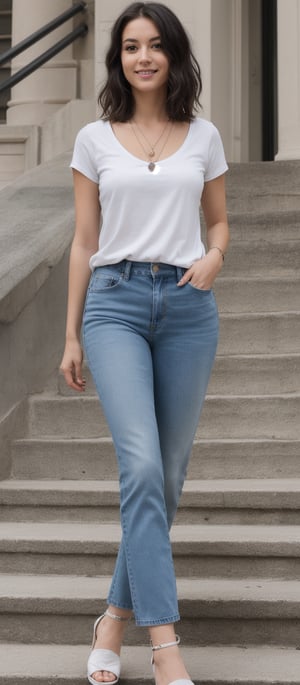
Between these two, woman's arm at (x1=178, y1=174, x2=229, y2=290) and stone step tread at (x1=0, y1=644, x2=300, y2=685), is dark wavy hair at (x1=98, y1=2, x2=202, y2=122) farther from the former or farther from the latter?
stone step tread at (x1=0, y1=644, x2=300, y2=685)

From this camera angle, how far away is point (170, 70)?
393cm

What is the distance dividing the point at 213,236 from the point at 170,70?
498mm

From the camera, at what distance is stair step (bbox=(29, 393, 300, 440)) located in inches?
228

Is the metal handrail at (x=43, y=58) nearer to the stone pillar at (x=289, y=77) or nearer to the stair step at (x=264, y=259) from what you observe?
the stone pillar at (x=289, y=77)

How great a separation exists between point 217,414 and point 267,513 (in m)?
0.84

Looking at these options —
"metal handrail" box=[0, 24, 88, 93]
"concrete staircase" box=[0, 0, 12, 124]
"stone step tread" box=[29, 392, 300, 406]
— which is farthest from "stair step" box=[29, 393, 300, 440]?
"concrete staircase" box=[0, 0, 12, 124]

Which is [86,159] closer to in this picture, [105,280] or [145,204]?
[145,204]

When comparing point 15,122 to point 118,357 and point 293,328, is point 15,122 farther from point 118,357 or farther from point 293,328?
point 118,357

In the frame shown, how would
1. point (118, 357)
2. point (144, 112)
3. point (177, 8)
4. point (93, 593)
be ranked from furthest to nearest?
point (177, 8)
point (93, 593)
point (144, 112)
point (118, 357)

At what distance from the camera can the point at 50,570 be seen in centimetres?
492

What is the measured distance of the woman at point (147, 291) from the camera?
3631 millimetres

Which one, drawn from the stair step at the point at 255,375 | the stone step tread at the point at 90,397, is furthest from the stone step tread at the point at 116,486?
the stair step at the point at 255,375

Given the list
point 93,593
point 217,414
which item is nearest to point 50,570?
point 93,593

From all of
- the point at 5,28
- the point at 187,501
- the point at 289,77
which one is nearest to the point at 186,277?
the point at 187,501
